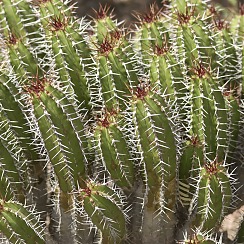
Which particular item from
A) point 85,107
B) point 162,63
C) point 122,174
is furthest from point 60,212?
point 162,63

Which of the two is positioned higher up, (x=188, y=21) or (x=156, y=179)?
(x=188, y=21)

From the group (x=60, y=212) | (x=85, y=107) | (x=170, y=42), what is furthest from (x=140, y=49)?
(x=60, y=212)

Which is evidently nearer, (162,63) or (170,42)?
A: (162,63)

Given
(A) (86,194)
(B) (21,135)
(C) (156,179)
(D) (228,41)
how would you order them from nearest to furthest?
(A) (86,194), (C) (156,179), (B) (21,135), (D) (228,41)

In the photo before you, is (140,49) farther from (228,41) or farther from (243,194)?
(243,194)

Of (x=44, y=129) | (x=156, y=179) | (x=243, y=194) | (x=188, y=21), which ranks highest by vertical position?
(x=188, y=21)

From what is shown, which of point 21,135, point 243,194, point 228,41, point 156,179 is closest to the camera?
point 156,179
